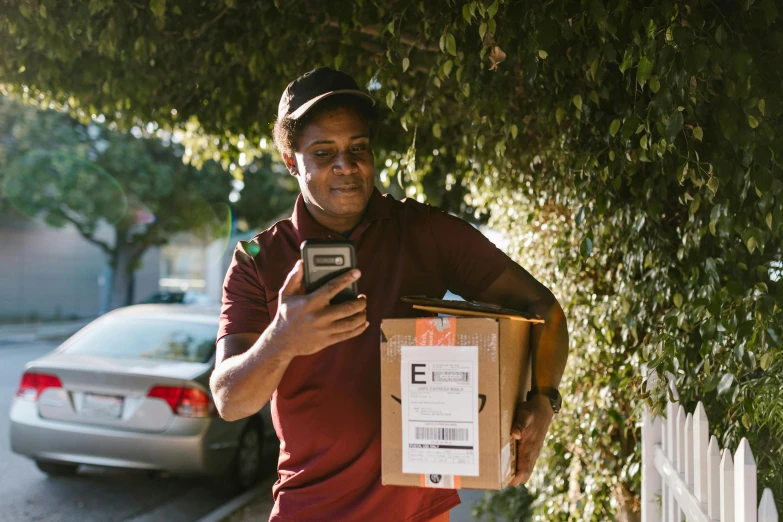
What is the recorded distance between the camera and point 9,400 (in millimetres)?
9602

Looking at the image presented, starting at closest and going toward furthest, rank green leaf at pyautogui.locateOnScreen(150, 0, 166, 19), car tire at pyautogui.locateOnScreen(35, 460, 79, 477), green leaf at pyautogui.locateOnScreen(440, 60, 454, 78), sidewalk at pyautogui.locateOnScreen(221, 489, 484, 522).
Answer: green leaf at pyautogui.locateOnScreen(440, 60, 454, 78) → green leaf at pyautogui.locateOnScreen(150, 0, 166, 19) → sidewalk at pyautogui.locateOnScreen(221, 489, 484, 522) → car tire at pyautogui.locateOnScreen(35, 460, 79, 477)

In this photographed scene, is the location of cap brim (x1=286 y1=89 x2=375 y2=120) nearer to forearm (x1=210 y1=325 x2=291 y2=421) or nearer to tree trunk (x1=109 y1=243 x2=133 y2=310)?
forearm (x1=210 y1=325 x2=291 y2=421)

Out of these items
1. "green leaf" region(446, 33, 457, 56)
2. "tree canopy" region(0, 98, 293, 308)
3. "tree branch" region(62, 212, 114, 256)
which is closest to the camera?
"green leaf" region(446, 33, 457, 56)

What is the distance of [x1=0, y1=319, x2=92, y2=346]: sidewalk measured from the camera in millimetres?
19503

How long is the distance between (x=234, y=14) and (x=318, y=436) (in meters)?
2.81

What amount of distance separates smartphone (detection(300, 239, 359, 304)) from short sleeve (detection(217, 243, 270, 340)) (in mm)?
393

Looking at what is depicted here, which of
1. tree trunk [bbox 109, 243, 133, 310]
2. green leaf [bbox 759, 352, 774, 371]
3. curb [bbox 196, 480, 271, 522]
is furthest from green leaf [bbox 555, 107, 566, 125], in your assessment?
tree trunk [bbox 109, 243, 133, 310]

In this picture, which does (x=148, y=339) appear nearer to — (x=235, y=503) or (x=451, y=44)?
(x=235, y=503)

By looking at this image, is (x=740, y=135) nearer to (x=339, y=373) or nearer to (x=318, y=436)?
(x=339, y=373)

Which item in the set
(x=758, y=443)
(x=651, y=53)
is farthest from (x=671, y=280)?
(x=651, y=53)

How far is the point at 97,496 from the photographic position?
6.07m

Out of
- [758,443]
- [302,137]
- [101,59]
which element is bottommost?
[758,443]

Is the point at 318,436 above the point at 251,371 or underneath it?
underneath

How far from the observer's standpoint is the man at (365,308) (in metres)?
1.87
